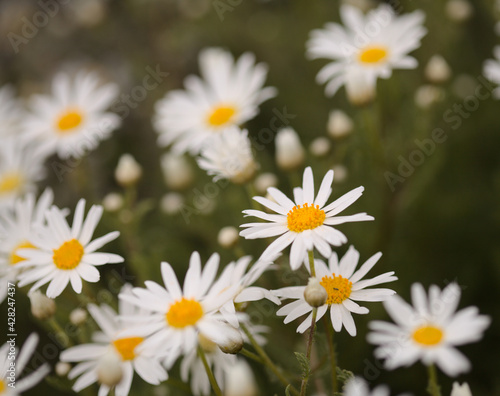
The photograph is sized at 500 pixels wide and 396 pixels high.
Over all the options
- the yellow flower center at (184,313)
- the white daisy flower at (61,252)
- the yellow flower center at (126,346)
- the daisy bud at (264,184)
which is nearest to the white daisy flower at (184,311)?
the yellow flower center at (184,313)

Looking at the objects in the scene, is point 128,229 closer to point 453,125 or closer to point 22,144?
point 22,144

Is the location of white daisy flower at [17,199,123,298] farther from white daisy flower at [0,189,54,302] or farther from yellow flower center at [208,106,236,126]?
yellow flower center at [208,106,236,126]

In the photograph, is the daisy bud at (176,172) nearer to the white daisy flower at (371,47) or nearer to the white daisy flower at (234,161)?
the white daisy flower at (234,161)

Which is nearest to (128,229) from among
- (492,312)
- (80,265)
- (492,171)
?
(80,265)

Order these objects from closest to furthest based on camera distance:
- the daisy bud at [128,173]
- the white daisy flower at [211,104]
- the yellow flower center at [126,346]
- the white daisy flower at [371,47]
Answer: the yellow flower center at [126,346]
the white daisy flower at [371,47]
the daisy bud at [128,173]
the white daisy flower at [211,104]

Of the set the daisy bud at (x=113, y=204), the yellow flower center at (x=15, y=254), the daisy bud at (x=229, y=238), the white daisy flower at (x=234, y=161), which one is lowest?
the yellow flower center at (x=15, y=254)

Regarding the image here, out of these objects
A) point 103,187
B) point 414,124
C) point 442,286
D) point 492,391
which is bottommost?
point 492,391
